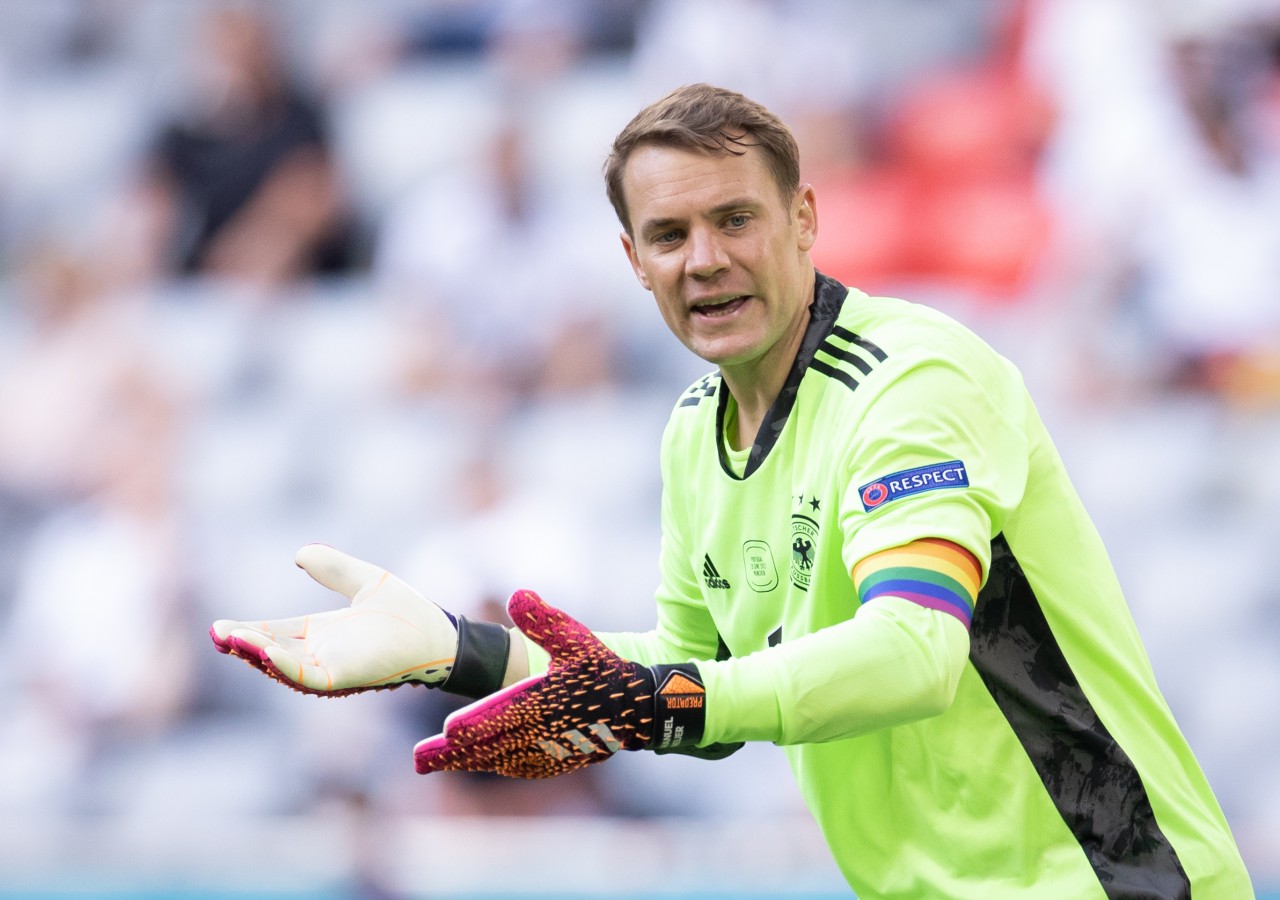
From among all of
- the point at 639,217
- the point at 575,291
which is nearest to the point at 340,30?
the point at 575,291

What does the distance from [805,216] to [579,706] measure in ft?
4.11

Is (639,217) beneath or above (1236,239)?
beneath

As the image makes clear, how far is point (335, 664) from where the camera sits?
2592 mm

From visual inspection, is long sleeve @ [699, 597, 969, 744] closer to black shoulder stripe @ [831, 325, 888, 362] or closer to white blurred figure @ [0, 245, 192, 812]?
black shoulder stripe @ [831, 325, 888, 362]

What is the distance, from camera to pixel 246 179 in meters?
8.74

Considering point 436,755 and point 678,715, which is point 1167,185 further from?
point 436,755

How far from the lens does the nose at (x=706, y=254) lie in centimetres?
296

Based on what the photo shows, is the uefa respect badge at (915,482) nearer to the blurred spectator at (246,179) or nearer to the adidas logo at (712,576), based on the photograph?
the adidas logo at (712,576)

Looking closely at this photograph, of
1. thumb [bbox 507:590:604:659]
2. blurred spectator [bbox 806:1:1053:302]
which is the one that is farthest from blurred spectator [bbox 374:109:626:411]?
thumb [bbox 507:590:604:659]

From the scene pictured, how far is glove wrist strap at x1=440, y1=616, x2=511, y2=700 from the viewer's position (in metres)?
2.93

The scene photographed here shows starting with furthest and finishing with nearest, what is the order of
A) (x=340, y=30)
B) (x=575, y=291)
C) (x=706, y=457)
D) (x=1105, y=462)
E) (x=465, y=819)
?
(x=340, y=30)
(x=575, y=291)
(x=1105, y=462)
(x=465, y=819)
(x=706, y=457)

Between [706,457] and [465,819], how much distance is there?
13.7 feet

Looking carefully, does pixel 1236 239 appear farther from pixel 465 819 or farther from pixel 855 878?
pixel 855 878

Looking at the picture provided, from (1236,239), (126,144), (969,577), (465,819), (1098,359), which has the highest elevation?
(126,144)
